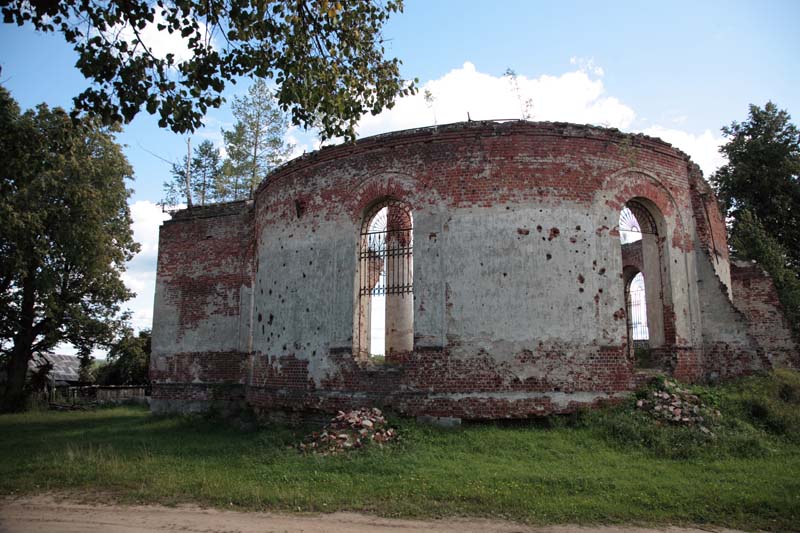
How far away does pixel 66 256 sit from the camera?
22547 mm

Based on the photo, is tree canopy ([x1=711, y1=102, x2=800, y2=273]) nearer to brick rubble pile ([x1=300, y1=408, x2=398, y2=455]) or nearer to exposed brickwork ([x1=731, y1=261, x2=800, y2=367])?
exposed brickwork ([x1=731, y1=261, x2=800, y2=367])

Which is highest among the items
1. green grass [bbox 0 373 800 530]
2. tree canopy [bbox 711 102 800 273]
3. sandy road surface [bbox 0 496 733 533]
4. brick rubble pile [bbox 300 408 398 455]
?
tree canopy [bbox 711 102 800 273]

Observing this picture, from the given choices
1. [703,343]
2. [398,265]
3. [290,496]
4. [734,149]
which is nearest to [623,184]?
[703,343]

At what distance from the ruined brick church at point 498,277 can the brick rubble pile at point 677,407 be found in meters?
0.48

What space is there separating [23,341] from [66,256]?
4.08 meters

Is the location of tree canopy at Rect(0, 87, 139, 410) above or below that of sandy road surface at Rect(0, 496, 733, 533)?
above

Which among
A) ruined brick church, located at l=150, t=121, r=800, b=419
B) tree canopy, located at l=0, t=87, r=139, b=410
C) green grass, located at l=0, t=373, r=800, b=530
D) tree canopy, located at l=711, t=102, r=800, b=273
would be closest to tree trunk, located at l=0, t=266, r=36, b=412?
tree canopy, located at l=0, t=87, r=139, b=410

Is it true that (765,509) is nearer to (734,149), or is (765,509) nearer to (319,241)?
(319,241)

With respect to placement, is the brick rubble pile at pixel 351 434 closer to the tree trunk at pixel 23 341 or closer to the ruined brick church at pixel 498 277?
the ruined brick church at pixel 498 277

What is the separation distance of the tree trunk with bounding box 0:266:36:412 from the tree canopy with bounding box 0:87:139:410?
0.03m

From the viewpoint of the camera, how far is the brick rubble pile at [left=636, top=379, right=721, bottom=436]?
9414 millimetres

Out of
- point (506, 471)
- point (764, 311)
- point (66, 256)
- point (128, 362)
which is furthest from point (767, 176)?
point (128, 362)

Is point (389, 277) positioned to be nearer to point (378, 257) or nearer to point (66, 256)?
point (378, 257)

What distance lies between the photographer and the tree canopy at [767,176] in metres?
18.6
